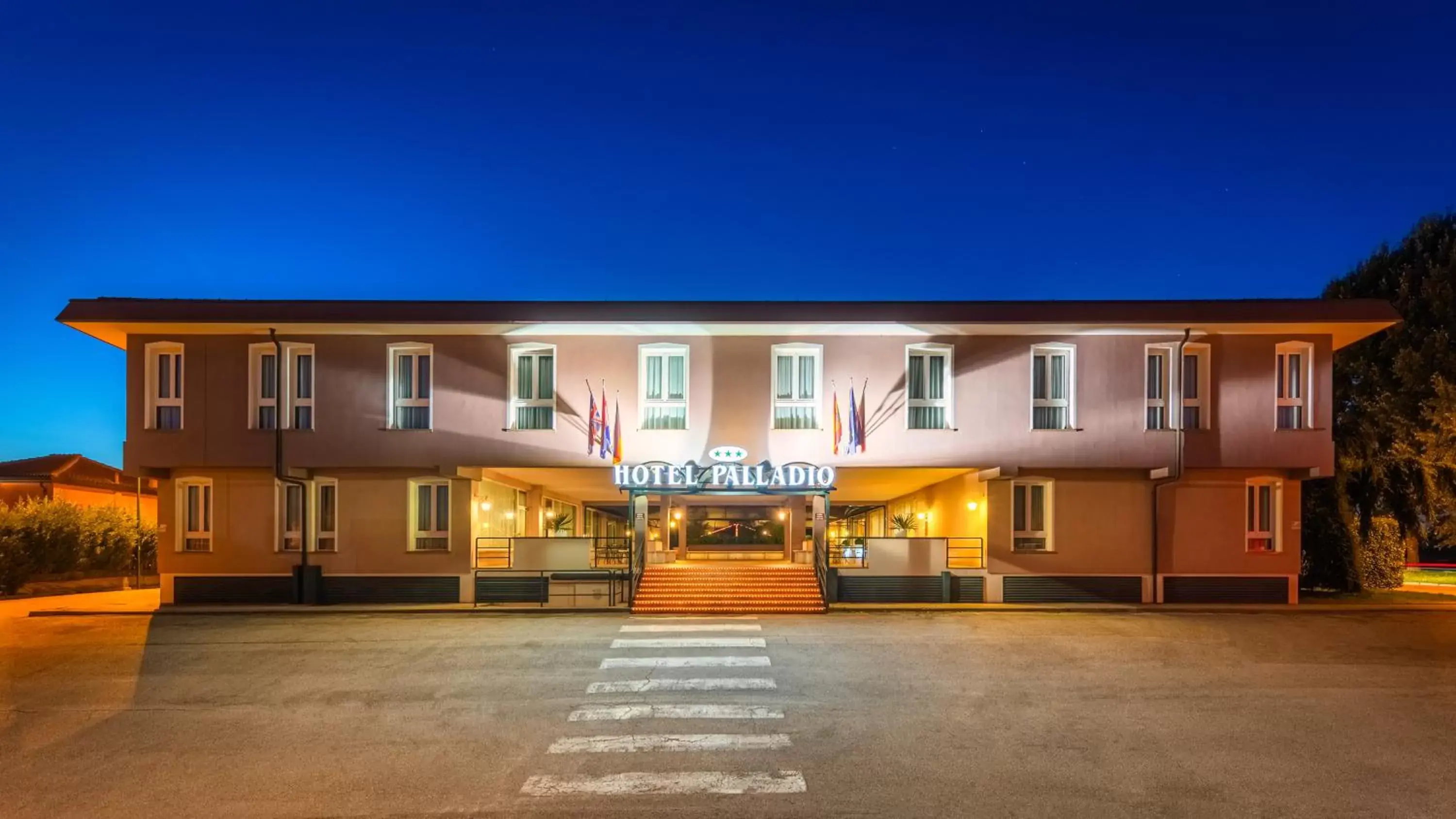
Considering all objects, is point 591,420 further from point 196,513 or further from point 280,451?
point 196,513

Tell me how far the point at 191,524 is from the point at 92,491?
28411 millimetres

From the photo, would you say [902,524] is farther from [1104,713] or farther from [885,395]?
[1104,713]

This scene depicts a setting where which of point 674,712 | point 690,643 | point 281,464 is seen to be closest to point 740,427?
point 690,643

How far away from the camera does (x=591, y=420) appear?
1995cm

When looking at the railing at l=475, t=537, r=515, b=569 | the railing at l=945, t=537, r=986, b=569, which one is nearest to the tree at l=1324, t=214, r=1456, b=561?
the railing at l=945, t=537, r=986, b=569

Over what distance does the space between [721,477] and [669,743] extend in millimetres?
10485

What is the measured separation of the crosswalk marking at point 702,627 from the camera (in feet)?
55.4

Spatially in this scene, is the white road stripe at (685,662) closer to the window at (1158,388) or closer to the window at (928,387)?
the window at (928,387)

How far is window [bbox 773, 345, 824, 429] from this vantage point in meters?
20.6

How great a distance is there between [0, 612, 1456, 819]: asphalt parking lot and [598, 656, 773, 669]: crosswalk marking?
0.08 m

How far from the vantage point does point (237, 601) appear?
20594 millimetres

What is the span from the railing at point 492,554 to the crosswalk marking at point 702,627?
16.6 feet

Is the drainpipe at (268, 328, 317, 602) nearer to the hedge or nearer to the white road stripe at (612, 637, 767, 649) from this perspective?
the white road stripe at (612, 637, 767, 649)

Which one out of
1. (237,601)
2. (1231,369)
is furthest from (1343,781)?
(237,601)
